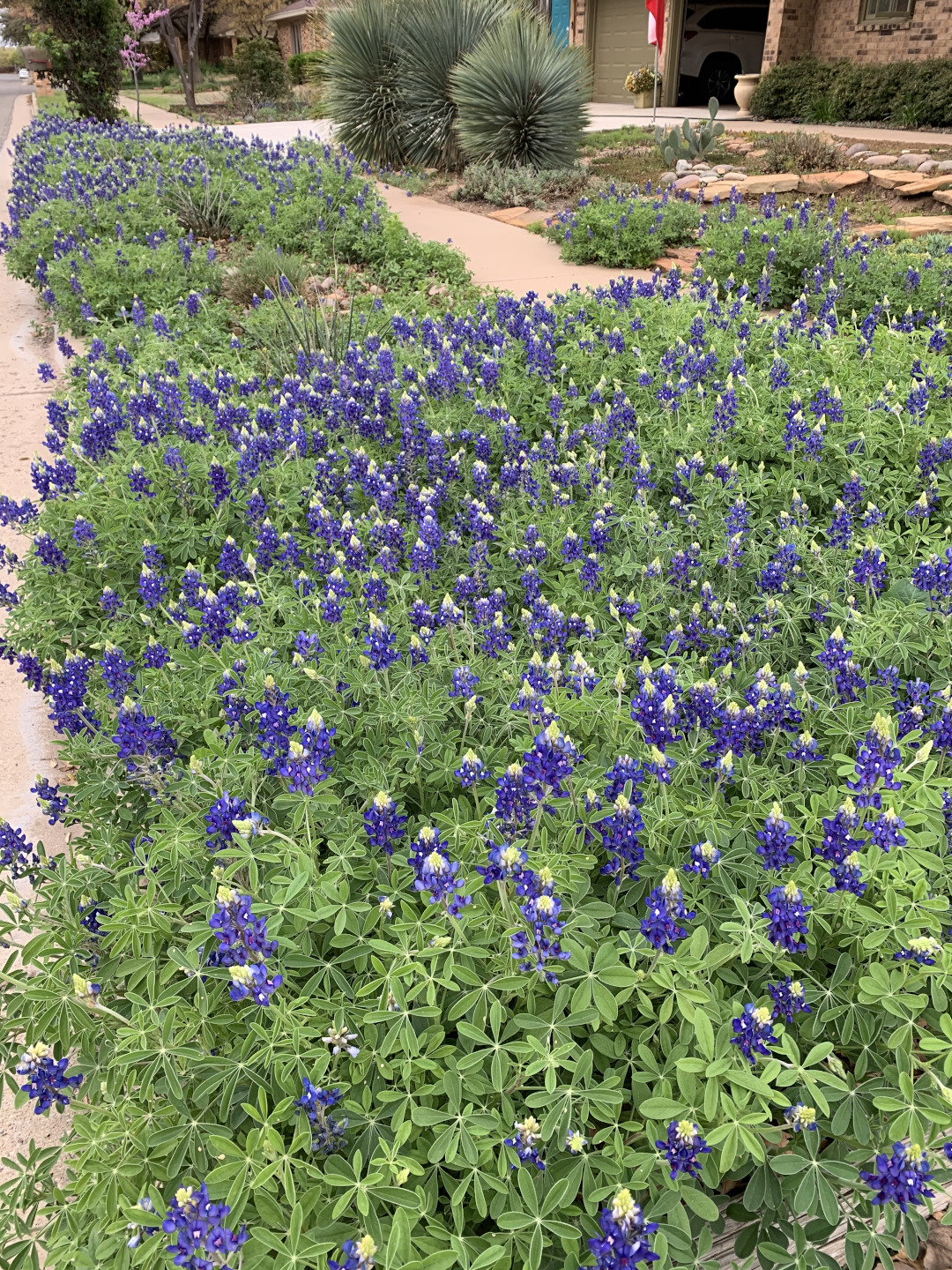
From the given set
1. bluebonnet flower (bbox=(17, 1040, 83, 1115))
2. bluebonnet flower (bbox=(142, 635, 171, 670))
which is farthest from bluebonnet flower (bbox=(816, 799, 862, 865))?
bluebonnet flower (bbox=(142, 635, 171, 670))

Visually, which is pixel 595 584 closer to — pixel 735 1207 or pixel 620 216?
pixel 735 1207

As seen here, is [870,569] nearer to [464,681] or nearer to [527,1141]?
[464,681]

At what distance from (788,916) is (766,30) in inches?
1152

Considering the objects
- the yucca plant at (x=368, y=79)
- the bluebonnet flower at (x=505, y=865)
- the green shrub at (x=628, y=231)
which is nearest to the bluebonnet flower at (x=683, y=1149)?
the bluebonnet flower at (x=505, y=865)

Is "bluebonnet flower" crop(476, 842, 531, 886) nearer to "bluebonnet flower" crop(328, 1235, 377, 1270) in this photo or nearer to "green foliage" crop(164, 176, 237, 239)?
"bluebonnet flower" crop(328, 1235, 377, 1270)

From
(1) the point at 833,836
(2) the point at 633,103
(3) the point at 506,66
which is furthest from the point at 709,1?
(1) the point at 833,836

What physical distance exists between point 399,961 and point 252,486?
9.00 ft

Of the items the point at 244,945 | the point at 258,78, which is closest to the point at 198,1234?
the point at 244,945

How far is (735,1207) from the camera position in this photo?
6.02 ft

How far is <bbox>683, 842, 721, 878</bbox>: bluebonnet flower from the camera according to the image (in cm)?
207

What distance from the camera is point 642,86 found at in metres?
26.5

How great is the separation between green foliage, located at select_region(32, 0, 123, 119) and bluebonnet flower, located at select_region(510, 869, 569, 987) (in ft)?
80.4

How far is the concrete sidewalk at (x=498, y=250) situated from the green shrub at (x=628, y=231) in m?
0.17

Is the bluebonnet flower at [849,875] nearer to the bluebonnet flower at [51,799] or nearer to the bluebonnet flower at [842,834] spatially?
the bluebonnet flower at [842,834]
